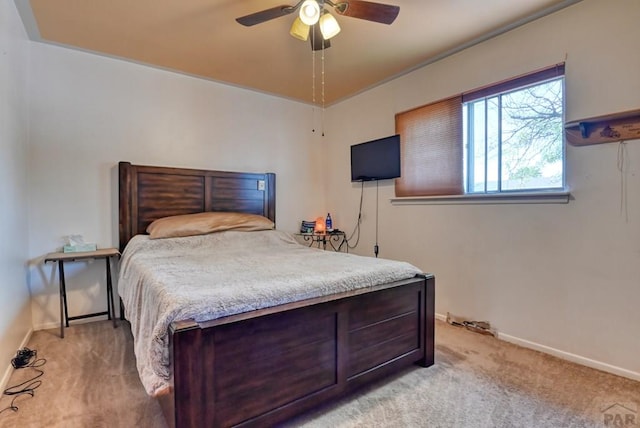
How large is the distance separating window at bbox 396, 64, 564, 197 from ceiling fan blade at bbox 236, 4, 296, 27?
1.78m

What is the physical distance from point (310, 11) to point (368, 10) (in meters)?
A: 0.36

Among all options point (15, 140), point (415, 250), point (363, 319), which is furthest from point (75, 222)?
point (415, 250)

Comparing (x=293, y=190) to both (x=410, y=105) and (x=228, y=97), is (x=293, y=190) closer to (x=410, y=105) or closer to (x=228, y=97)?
(x=228, y=97)

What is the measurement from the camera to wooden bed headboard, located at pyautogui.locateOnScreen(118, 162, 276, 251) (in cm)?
312

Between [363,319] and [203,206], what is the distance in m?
2.37

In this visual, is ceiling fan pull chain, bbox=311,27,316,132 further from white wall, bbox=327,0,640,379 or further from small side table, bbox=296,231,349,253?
small side table, bbox=296,231,349,253

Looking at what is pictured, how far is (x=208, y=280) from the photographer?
1.77m

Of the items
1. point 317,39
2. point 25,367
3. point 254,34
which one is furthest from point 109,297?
point 317,39

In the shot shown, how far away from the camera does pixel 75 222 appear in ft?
9.77

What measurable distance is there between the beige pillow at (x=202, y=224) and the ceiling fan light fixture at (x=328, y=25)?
200cm

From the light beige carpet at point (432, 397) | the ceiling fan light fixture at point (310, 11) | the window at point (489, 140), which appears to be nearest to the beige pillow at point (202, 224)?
the light beige carpet at point (432, 397)

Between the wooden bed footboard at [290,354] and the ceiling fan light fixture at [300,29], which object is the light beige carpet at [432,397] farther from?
the ceiling fan light fixture at [300,29]

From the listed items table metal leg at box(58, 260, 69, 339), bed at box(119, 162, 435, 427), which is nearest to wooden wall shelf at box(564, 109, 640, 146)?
bed at box(119, 162, 435, 427)

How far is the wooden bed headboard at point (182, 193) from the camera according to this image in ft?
10.2
